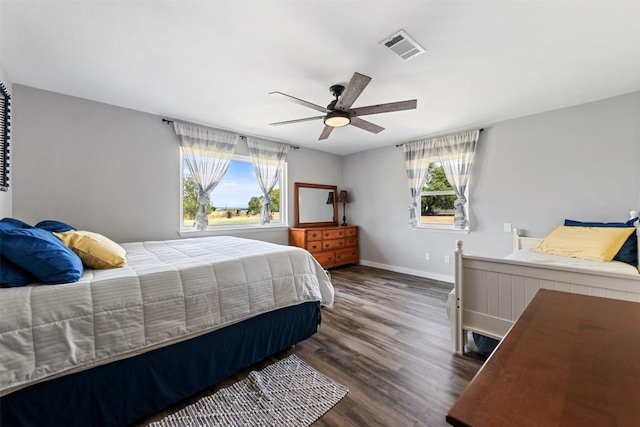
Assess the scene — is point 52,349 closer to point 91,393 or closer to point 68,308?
point 68,308

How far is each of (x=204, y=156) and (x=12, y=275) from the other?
275cm

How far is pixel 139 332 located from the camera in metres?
1.42

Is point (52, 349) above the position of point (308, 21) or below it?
below

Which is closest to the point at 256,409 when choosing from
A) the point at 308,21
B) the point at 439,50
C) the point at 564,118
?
the point at 308,21

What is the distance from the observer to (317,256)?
4.71 m

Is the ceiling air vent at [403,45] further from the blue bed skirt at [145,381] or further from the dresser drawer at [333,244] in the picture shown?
the dresser drawer at [333,244]

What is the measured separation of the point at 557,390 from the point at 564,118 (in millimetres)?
3968

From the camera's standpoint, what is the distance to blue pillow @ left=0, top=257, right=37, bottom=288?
1.19m

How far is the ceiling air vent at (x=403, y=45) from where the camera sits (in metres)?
1.85

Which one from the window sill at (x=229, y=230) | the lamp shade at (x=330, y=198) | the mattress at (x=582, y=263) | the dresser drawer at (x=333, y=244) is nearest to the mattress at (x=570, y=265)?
the mattress at (x=582, y=263)

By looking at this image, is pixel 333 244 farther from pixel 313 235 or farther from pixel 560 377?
pixel 560 377

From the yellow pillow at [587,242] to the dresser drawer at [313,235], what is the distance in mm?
3067

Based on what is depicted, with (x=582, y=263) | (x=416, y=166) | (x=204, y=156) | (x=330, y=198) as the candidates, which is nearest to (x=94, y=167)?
(x=204, y=156)

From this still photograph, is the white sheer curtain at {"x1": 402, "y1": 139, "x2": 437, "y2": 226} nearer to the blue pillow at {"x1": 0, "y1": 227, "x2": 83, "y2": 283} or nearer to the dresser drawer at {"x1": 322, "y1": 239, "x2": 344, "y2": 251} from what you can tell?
the dresser drawer at {"x1": 322, "y1": 239, "x2": 344, "y2": 251}
